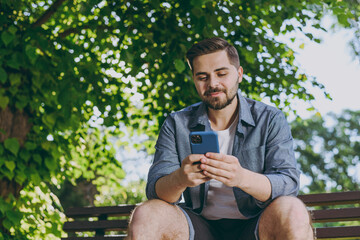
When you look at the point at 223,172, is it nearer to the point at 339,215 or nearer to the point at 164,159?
the point at 164,159

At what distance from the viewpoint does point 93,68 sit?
3.87 m

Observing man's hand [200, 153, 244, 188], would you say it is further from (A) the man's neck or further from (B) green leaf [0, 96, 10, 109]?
(B) green leaf [0, 96, 10, 109]

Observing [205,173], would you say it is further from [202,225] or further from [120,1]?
[120,1]

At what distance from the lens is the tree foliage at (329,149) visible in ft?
76.5

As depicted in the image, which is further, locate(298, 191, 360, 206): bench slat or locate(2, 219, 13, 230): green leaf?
locate(2, 219, 13, 230): green leaf

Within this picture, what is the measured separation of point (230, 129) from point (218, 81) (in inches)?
12.2

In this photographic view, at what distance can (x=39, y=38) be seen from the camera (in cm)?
340

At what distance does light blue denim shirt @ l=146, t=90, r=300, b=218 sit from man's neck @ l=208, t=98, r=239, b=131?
0.06m

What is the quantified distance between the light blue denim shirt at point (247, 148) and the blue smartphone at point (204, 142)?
423mm

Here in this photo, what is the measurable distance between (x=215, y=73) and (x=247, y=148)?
48 cm

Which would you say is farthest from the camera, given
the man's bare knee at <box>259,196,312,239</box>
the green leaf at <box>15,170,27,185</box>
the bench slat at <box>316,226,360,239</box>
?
the green leaf at <box>15,170,27,185</box>

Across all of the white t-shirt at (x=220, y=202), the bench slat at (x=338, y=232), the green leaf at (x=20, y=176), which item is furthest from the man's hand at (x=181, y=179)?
the green leaf at (x=20, y=176)

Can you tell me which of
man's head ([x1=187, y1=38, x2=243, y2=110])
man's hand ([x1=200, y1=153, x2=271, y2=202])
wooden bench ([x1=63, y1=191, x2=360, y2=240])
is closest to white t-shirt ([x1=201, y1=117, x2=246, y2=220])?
man's head ([x1=187, y1=38, x2=243, y2=110])

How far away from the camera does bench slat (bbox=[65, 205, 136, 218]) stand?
3.83 metres
